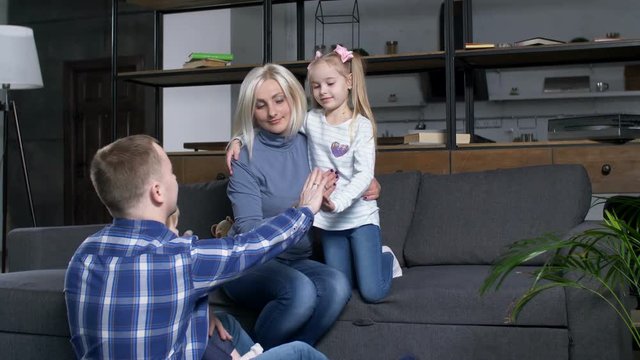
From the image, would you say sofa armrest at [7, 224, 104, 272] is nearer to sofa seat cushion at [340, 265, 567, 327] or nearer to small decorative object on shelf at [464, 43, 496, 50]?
sofa seat cushion at [340, 265, 567, 327]

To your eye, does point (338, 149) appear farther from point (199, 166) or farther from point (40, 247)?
point (199, 166)

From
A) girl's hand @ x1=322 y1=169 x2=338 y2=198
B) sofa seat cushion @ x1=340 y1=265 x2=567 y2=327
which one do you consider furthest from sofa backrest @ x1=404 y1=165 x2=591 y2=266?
girl's hand @ x1=322 y1=169 x2=338 y2=198

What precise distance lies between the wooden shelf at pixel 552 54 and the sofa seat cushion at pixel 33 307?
207 cm

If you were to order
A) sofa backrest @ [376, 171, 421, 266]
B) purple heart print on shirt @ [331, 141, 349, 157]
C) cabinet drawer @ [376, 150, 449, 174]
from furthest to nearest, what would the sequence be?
cabinet drawer @ [376, 150, 449, 174] < sofa backrest @ [376, 171, 421, 266] < purple heart print on shirt @ [331, 141, 349, 157]

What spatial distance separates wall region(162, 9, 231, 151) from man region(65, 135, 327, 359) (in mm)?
4032

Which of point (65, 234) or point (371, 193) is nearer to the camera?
point (371, 193)

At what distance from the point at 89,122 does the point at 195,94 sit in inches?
140

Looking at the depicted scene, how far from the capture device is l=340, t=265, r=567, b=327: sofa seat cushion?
2391 millimetres

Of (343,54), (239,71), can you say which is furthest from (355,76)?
(239,71)

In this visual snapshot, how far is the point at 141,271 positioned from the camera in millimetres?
1638

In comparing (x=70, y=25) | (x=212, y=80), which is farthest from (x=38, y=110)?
(x=212, y=80)

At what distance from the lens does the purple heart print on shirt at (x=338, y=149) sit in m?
2.62

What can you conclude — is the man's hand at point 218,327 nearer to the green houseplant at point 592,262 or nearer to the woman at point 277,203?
the woman at point 277,203

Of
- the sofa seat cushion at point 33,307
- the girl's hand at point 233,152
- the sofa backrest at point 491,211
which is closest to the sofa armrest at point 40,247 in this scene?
the sofa seat cushion at point 33,307
